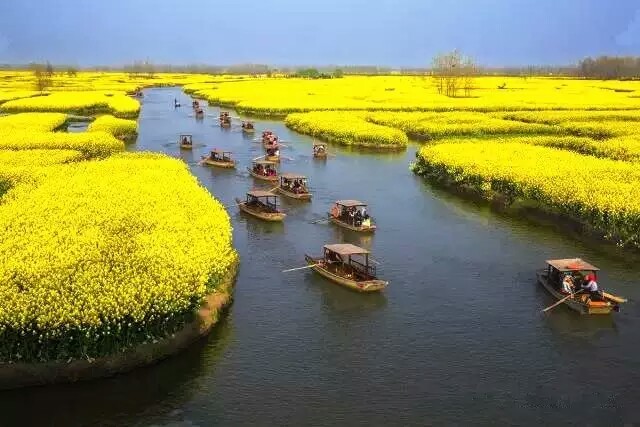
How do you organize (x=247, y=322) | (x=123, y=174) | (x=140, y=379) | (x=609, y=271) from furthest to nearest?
(x=123, y=174) → (x=609, y=271) → (x=247, y=322) → (x=140, y=379)

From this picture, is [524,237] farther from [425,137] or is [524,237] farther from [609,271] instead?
[425,137]

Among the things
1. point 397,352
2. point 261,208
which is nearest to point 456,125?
point 261,208

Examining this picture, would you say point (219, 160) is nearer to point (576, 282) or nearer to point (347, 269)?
point (347, 269)

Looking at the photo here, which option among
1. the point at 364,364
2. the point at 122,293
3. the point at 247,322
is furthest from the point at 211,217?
the point at 364,364

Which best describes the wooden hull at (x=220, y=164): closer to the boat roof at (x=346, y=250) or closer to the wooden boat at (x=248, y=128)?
the wooden boat at (x=248, y=128)

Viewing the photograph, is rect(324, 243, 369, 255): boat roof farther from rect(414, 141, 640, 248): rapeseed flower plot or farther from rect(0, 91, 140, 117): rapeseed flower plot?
rect(0, 91, 140, 117): rapeseed flower plot

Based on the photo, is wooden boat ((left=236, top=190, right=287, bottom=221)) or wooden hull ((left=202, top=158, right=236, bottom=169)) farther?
wooden hull ((left=202, top=158, right=236, bottom=169))

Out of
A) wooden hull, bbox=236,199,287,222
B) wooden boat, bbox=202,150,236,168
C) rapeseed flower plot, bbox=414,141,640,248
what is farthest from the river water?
wooden boat, bbox=202,150,236,168
